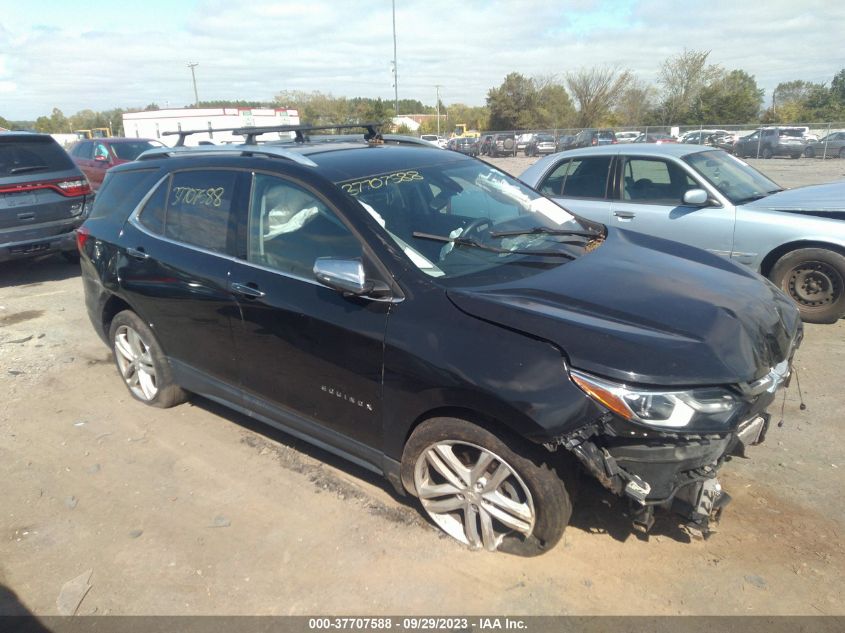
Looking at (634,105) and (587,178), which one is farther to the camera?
(634,105)

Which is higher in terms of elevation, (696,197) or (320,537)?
(696,197)

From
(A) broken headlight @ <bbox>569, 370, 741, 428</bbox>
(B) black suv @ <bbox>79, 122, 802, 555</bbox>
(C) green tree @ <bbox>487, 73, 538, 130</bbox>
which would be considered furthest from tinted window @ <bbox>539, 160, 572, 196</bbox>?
(C) green tree @ <bbox>487, 73, 538, 130</bbox>

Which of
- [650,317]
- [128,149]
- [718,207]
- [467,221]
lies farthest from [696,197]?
[128,149]

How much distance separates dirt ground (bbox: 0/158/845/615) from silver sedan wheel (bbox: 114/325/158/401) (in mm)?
218

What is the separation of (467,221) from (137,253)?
90.0 inches

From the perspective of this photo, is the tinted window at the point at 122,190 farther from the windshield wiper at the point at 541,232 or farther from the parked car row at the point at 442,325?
the windshield wiper at the point at 541,232

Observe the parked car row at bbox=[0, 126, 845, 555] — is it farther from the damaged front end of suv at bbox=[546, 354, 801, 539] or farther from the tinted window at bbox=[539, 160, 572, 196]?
the tinted window at bbox=[539, 160, 572, 196]

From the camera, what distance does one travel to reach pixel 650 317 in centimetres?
262

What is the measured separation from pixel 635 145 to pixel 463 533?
17.2 ft

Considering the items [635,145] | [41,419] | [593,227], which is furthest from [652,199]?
[41,419]

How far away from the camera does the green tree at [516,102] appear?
61.5 meters

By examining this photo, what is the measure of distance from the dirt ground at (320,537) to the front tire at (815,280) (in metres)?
1.71

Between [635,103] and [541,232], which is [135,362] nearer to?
[541,232]

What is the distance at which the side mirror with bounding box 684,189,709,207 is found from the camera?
19.6 ft
